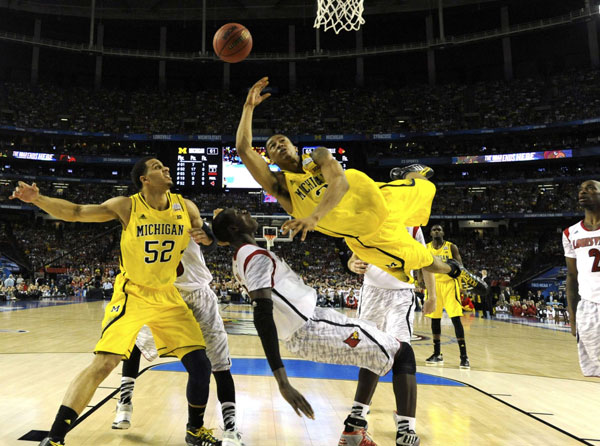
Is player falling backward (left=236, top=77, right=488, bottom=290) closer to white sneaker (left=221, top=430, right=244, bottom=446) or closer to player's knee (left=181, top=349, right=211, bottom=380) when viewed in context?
player's knee (left=181, top=349, right=211, bottom=380)

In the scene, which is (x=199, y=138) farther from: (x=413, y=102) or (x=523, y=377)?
(x=523, y=377)

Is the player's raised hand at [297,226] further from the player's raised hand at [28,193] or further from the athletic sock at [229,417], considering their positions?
the player's raised hand at [28,193]

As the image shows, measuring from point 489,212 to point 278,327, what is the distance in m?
31.4

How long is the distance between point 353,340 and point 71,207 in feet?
7.27

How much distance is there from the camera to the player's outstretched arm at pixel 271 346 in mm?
2334

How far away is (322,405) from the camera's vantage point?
4777 millimetres

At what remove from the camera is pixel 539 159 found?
102 feet

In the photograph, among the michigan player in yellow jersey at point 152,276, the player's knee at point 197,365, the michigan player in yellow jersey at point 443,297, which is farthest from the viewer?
the michigan player in yellow jersey at point 443,297

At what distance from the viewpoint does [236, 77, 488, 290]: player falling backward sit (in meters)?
3.42

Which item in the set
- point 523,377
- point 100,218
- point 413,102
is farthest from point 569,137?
point 100,218

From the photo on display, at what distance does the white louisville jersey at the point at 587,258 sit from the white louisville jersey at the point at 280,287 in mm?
2509

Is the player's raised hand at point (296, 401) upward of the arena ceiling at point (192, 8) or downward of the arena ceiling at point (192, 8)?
downward

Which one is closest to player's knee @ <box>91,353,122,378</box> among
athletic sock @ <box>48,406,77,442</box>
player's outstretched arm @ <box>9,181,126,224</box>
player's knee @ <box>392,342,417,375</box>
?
athletic sock @ <box>48,406,77,442</box>

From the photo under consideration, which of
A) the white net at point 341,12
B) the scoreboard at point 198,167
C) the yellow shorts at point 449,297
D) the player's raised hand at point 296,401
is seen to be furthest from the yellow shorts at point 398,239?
the scoreboard at point 198,167
